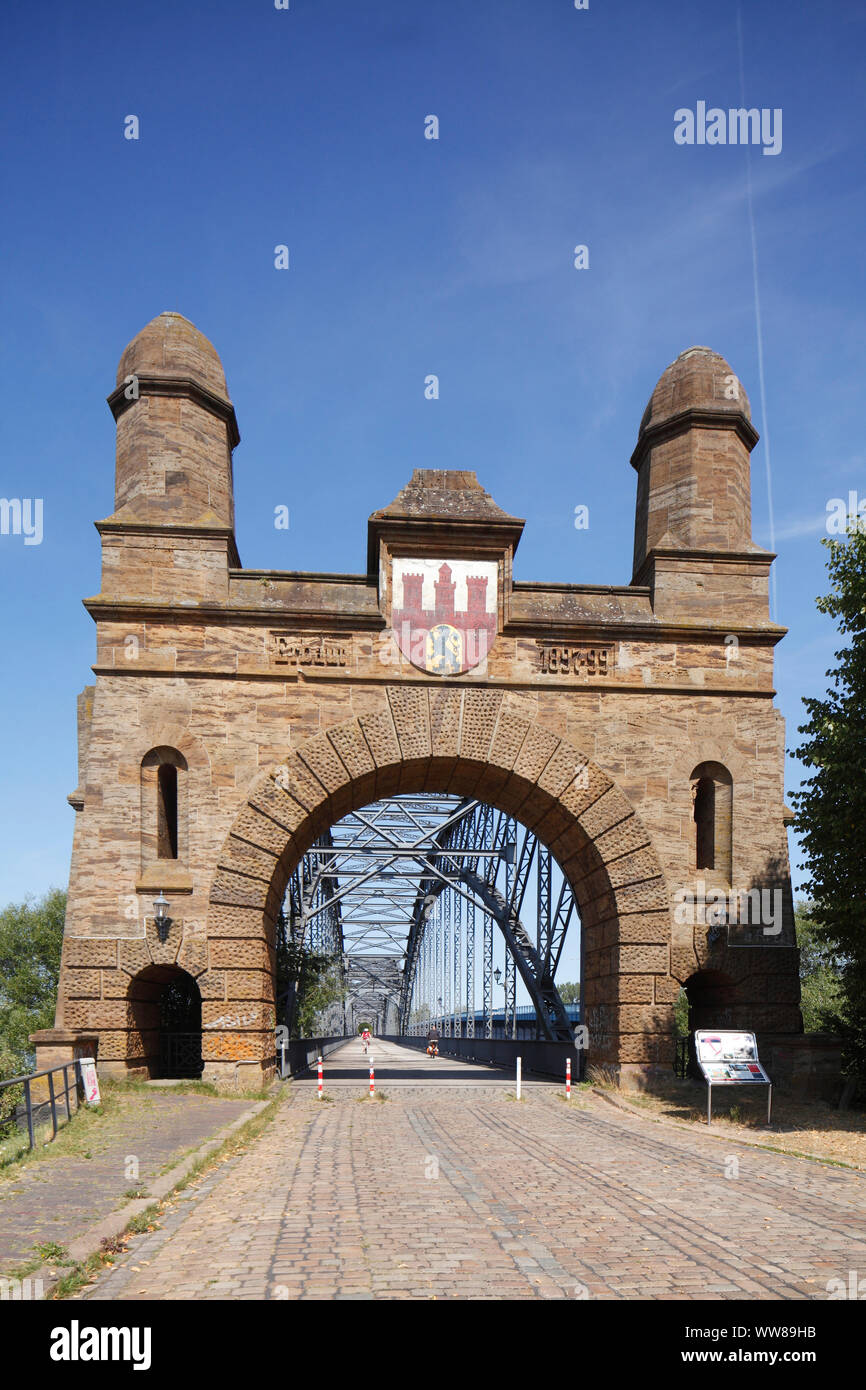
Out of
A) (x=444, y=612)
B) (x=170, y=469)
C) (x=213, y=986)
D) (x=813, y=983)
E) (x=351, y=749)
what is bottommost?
(x=813, y=983)

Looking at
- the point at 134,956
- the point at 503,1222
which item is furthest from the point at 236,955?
the point at 503,1222

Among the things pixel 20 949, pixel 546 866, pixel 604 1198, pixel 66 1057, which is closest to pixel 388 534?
pixel 66 1057

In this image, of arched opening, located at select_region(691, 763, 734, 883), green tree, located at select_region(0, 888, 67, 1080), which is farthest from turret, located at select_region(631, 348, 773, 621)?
green tree, located at select_region(0, 888, 67, 1080)

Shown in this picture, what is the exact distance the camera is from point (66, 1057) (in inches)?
558

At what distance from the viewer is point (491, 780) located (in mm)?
17969

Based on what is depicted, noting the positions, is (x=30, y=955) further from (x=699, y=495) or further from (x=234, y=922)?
(x=699, y=495)

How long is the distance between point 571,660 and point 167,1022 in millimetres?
9541

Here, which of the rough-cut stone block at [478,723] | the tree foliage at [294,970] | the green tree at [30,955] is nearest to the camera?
the rough-cut stone block at [478,723]

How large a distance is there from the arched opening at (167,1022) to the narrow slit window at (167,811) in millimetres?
1827

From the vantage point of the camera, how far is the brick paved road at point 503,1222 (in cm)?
576

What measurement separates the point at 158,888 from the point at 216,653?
365cm

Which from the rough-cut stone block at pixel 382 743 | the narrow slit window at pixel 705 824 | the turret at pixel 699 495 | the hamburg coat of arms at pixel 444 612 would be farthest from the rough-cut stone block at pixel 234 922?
the turret at pixel 699 495

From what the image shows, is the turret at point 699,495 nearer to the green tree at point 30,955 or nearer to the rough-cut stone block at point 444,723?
the rough-cut stone block at point 444,723

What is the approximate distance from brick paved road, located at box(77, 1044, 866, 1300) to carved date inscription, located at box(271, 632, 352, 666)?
7.19m
